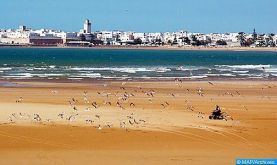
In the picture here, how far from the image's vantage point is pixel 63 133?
13.3 m

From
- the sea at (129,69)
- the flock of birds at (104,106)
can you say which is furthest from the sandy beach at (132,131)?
the sea at (129,69)

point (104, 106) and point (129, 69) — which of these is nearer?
point (104, 106)

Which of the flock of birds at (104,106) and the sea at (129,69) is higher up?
the flock of birds at (104,106)

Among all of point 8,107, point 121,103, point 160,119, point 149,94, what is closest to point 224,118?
point 160,119

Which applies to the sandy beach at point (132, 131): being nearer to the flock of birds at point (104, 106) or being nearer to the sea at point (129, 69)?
the flock of birds at point (104, 106)

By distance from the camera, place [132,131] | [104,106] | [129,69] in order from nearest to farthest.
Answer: [132,131], [104,106], [129,69]

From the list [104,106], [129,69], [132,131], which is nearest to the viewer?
[132,131]

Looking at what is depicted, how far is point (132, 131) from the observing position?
1365 cm

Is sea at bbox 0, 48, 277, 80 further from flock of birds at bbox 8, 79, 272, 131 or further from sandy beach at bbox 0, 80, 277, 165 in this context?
sandy beach at bbox 0, 80, 277, 165

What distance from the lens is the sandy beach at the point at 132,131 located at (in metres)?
11.0

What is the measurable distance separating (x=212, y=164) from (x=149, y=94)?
1462cm

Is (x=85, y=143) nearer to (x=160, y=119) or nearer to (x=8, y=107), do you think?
(x=160, y=119)

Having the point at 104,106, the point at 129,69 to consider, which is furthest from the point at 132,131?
the point at 129,69

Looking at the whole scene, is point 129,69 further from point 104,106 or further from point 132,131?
point 132,131
